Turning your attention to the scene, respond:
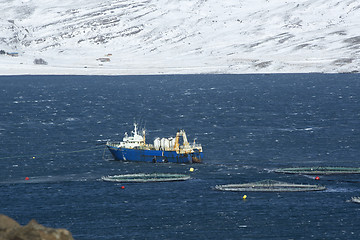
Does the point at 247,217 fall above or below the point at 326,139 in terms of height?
below

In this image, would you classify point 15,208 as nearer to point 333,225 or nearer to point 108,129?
point 333,225

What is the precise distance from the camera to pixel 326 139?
161625mm

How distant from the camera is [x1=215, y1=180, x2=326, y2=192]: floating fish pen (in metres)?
115

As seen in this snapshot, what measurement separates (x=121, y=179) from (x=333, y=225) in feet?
136

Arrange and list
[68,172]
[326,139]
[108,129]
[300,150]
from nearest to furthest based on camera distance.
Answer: [68,172]
[300,150]
[326,139]
[108,129]

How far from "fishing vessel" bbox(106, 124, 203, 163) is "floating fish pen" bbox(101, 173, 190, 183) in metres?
A: 12.0

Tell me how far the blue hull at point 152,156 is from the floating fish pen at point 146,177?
464 inches

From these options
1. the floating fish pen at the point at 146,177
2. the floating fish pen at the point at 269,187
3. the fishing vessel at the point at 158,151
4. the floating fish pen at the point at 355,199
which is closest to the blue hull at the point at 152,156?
the fishing vessel at the point at 158,151

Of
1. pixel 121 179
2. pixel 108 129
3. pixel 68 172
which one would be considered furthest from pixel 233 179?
pixel 108 129

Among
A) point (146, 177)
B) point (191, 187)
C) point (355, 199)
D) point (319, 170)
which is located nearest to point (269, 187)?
point (191, 187)

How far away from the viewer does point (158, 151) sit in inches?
5586

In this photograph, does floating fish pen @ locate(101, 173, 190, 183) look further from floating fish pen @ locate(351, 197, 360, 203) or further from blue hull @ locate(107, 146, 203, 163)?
floating fish pen @ locate(351, 197, 360, 203)

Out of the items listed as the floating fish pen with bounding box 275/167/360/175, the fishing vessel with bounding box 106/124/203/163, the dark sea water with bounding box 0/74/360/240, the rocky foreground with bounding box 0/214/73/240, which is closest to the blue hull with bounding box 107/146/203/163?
the fishing vessel with bounding box 106/124/203/163

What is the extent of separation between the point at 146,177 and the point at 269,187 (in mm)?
21505
